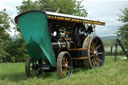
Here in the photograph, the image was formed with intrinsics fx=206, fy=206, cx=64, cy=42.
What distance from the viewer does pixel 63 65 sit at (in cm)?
712

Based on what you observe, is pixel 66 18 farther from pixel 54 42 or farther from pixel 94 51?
pixel 94 51

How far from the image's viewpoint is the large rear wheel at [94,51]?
8625 mm

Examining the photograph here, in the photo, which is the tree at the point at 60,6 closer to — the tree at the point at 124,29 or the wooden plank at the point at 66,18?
the tree at the point at 124,29

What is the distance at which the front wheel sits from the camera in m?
6.69

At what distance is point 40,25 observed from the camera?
22.2 ft

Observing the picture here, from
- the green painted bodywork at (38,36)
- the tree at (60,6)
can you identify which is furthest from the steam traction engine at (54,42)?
the tree at (60,6)

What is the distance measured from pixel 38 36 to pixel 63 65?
132 cm

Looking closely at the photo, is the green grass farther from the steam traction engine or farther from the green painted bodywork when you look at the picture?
the green painted bodywork

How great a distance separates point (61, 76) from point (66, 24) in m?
2.51

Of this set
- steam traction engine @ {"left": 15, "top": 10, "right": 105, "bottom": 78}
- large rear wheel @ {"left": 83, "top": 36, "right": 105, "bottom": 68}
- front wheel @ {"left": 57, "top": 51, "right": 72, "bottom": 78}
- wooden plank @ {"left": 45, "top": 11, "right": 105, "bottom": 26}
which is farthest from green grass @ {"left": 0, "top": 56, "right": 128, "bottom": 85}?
wooden plank @ {"left": 45, "top": 11, "right": 105, "bottom": 26}

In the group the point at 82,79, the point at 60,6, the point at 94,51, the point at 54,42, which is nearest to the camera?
the point at 82,79

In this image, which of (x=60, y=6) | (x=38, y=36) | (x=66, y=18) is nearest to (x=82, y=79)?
(x=38, y=36)

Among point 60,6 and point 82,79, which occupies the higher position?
point 60,6

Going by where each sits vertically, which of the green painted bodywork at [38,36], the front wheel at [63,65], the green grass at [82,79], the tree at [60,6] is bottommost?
the green grass at [82,79]
